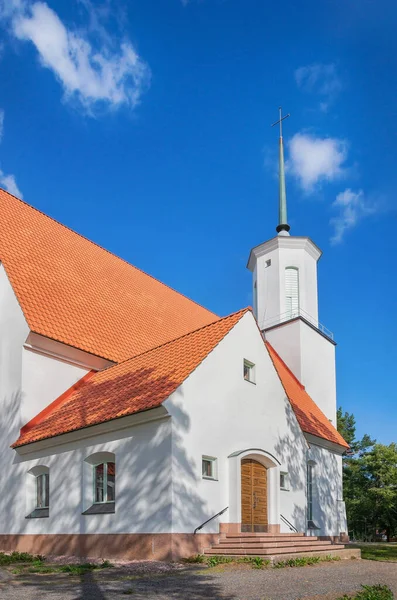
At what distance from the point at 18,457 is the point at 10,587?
752 centimetres

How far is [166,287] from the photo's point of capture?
1117 inches

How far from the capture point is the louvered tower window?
28.5m

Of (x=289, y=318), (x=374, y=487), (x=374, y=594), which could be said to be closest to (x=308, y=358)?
(x=289, y=318)

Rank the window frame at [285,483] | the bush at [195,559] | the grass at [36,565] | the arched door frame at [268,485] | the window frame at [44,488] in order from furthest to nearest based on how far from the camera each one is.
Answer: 1. the window frame at [285,483]
2. the window frame at [44,488]
3. the arched door frame at [268,485]
4. the bush at [195,559]
5. the grass at [36,565]

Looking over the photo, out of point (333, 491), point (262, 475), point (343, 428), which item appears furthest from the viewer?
point (343, 428)

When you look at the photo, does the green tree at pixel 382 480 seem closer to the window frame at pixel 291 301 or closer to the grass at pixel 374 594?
the window frame at pixel 291 301

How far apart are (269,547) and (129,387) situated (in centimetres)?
512

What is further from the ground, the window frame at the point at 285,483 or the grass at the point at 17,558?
the window frame at the point at 285,483

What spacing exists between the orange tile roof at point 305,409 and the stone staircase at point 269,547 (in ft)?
19.1

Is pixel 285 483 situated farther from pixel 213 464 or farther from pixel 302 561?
pixel 302 561

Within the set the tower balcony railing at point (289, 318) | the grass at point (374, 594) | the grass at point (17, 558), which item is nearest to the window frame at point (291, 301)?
the tower balcony railing at point (289, 318)

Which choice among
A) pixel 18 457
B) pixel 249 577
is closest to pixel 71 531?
pixel 18 457

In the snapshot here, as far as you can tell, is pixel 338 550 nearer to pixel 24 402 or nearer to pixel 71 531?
pixel 71 531

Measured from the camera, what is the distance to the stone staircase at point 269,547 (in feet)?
41.2
